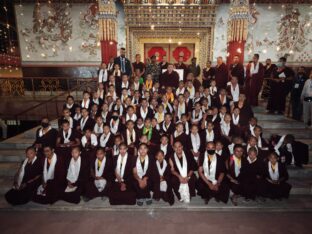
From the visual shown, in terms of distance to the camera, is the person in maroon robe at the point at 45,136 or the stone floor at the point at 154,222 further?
the person in maroon robe at the point at 45,136

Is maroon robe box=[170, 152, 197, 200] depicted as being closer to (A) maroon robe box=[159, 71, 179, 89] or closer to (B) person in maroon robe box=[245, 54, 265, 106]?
(A) maroon robe box=[159, 71, 179, 89]

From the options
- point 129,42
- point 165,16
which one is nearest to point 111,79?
point 129,42

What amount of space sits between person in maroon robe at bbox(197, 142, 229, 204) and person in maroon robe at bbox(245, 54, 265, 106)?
13.2 feet

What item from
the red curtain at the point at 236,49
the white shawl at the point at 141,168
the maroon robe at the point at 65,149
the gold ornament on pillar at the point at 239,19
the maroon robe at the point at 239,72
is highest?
the gold ornament on pillar at the point at 239,19

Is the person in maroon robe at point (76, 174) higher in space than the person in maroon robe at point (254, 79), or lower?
lower

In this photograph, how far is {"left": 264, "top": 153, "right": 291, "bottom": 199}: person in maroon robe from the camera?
14.3ft

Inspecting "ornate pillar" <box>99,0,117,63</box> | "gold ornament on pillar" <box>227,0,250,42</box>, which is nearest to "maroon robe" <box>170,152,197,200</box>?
"gold ornament on pillar" <box>227,0,250,42</box>

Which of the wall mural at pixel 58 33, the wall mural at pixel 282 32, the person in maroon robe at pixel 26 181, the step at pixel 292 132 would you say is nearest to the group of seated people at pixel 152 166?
the person in maroon robe at pixel 26 181

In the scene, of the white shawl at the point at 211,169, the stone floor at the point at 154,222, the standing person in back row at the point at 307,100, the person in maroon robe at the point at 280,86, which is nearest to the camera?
the stone floor at the point at 154,222

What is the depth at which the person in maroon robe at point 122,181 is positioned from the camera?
4277 millimetres

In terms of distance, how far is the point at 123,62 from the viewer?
791 centimetres

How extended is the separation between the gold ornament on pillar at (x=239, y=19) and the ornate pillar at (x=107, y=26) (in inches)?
168

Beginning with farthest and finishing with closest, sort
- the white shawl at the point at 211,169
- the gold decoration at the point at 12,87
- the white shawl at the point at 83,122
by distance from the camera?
the gold decoration at the point at 12,87
the white shawl at the point at 83,122
the white shawl at the point at 211,169

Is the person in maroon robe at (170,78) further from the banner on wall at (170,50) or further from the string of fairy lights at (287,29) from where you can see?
the string of fairy lights at (287,29)
